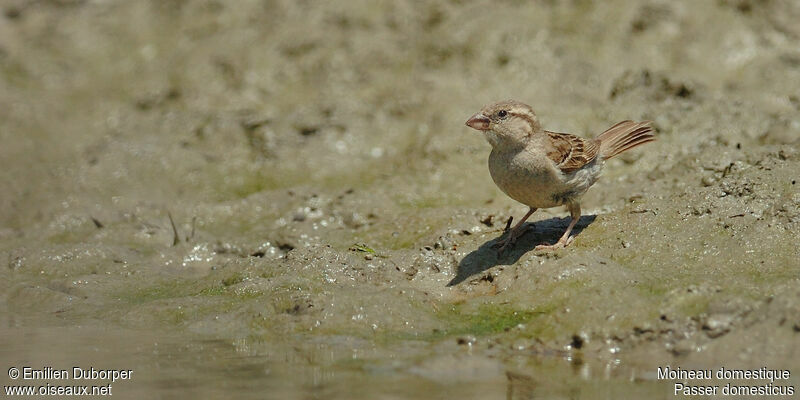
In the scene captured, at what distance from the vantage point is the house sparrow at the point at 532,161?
20.9 feet

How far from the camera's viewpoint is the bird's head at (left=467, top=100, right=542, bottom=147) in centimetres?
641

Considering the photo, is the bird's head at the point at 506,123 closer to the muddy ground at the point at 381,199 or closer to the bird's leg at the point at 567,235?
the bird's leg at the point at 567,235

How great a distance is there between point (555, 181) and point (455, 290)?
110 centimetres

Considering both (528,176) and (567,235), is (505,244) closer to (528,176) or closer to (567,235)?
(567,235)

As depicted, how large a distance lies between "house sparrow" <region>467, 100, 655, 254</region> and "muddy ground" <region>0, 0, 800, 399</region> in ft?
1.11

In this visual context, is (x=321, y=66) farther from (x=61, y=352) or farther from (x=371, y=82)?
(x=61, y=352)

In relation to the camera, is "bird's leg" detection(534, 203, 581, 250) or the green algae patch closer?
the green algae patch

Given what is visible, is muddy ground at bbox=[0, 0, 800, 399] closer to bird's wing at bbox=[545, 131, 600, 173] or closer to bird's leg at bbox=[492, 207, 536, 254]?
bird's leg at bbox=[492, 207, 536, 254]

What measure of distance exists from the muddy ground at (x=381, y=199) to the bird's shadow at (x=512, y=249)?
3 centimetres

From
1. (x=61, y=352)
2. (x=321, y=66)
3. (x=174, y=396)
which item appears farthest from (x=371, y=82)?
(x=174, y=396)

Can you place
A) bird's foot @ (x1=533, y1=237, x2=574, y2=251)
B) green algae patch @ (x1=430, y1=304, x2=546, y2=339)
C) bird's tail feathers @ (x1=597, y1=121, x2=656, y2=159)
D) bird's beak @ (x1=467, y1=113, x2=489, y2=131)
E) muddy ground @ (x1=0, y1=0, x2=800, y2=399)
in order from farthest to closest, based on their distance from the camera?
bird's tail feathers @ (x1=597, y1=121, x2=656, y2=159), bird's beak @ (x1=467, y1=113, x2=489, y2=131), bird's foot @ (x1=533, y1=237, x2=574, y2=251), green algae patch @ (x1=430, y1=304, x2=546, y2=339), muddy ground @ (x1=0, y1=0, x2=800, y2=399)

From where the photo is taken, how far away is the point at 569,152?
21.4 ft

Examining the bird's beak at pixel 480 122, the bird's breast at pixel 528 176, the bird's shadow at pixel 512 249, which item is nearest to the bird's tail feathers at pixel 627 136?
the bird's shadow at pixel 512 249

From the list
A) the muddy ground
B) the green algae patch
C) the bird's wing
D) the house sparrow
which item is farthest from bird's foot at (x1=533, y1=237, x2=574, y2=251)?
the green algae patch
